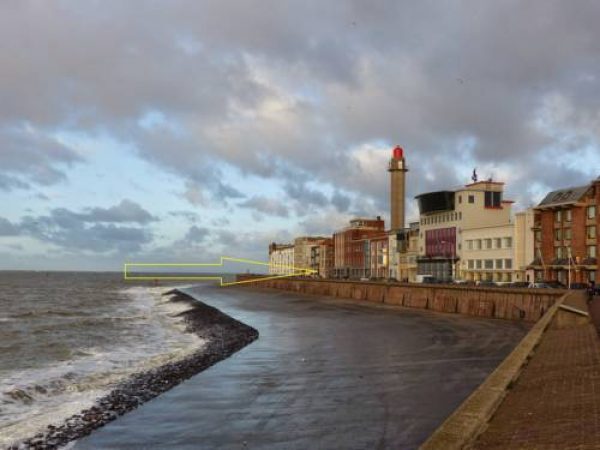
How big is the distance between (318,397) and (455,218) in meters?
93.0

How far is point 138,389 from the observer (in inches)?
894

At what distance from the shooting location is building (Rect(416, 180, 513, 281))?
348ft

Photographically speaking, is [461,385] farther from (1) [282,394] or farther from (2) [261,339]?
(2) [261,339]

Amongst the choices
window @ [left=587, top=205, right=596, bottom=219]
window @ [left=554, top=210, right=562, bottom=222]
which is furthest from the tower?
window @ [left=587, top=205, right=596, bottom=219]

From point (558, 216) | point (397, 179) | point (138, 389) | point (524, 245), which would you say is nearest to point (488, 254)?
point (524, 245)

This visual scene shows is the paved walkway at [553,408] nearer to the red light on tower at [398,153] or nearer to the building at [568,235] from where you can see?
the building at [568,235]

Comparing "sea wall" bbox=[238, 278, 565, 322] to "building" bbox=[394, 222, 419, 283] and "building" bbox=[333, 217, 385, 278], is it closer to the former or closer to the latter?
"building" bbox=[394, 222, 419, 283]

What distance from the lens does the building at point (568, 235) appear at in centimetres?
7544

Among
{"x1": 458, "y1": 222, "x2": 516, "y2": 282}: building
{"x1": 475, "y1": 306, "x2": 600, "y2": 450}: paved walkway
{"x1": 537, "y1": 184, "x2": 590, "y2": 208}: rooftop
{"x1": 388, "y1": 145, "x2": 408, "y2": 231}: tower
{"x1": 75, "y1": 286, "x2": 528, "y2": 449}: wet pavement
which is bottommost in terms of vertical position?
{"x1": 75, "y1": 286, "x2": 528, "y2": 449}: wet pavement

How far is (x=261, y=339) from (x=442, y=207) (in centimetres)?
7777

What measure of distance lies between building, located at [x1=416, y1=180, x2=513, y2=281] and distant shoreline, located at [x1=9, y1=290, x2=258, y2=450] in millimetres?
68571

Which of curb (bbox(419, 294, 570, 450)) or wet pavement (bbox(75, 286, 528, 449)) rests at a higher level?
curb (bbox(419, 294, 570, 450))

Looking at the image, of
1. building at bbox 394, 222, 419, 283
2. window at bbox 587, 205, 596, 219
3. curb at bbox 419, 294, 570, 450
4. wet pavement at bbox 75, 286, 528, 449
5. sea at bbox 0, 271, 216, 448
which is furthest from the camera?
building at bbox 394, 222, 419, 283

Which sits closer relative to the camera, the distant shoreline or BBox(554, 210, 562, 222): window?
the distant shoreline
